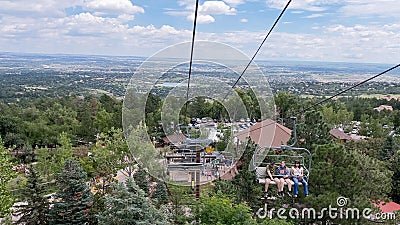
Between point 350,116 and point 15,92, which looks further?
point 15,92

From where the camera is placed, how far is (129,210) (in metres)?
7.75

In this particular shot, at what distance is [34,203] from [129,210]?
3.83 m

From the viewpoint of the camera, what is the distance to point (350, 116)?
2922 cm

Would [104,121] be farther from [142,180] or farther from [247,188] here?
[247,188]

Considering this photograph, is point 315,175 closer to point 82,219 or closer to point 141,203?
point 141,203

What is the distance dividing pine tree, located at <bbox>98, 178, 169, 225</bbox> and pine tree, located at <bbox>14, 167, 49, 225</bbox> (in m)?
2.80

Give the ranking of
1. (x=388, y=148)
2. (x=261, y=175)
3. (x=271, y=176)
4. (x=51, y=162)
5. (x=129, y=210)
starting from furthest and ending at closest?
(x=388, y=148) → (x=51, y=162) → (x=129, y=210) → (x=261, y=175) → (x=271, y=176)

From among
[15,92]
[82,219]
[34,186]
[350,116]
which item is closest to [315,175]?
[82,219]

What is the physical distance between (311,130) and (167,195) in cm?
545

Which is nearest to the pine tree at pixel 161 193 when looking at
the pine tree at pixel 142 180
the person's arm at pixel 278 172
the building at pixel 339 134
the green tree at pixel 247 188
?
the pine tree at pixel 142 180

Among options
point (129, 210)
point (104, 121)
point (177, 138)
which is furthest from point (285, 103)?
point (129, 210)

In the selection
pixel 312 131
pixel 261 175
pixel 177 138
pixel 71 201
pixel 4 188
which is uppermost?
pixel 177 138

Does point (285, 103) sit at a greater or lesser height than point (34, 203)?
greater

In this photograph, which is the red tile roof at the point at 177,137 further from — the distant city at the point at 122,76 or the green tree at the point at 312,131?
the green tree at the point at 312,131
